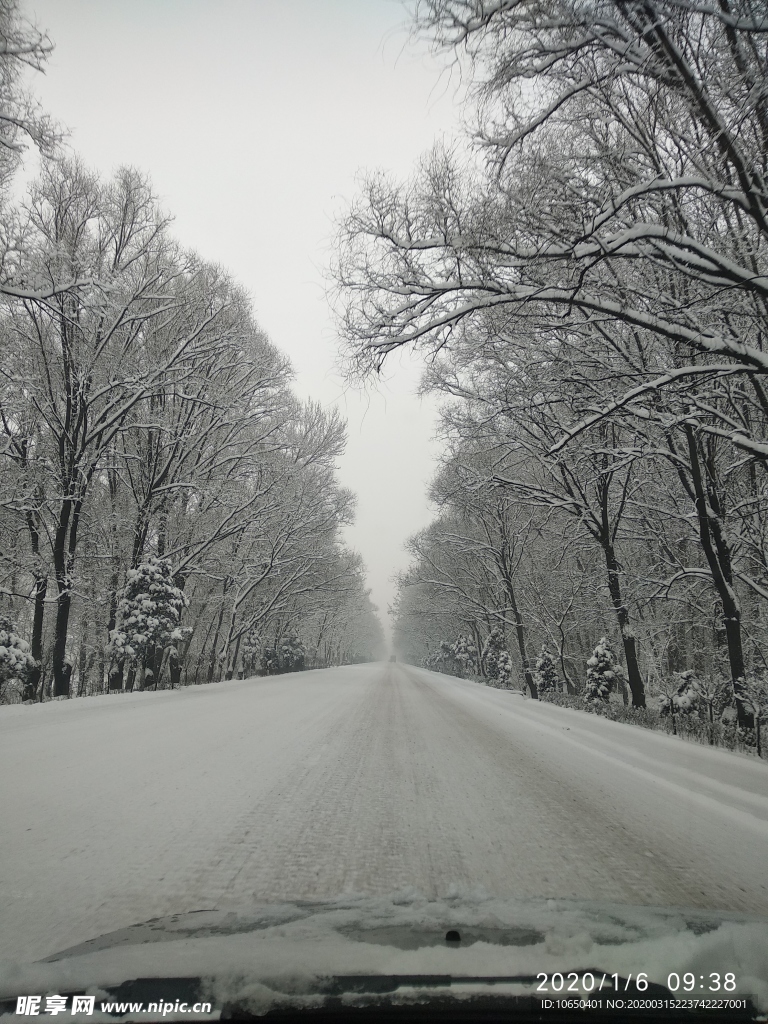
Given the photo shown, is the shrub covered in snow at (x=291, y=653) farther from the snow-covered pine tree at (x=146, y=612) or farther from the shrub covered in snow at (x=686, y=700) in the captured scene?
the shrub covered in snow at (x=686, y=700)

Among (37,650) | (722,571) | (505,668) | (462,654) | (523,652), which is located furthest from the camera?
(462,654)

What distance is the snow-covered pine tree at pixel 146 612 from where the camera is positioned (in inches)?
A: 626

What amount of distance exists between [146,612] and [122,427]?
544 centimetres

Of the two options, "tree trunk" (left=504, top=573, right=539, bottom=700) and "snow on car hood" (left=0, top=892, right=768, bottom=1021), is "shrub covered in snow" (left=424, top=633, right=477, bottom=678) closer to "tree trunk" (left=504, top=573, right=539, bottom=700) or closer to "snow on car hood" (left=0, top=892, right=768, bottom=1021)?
"tree trunk" (left=504, top=573, right=539, bottom=700)

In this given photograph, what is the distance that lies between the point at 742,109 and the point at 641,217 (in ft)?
9.58

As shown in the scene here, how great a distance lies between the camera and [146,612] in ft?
52.6

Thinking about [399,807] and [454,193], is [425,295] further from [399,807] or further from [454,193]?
[399,807]

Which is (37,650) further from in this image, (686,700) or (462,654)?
(462,654)

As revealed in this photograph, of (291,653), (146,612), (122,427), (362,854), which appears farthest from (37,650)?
(291,653)

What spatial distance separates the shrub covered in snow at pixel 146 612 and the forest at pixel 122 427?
0.04 m

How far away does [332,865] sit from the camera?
3.10 m

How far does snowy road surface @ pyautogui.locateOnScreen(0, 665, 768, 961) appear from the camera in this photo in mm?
2791

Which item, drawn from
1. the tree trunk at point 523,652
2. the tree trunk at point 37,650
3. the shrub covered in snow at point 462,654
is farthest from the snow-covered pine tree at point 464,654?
the tree trunk at point 37,650

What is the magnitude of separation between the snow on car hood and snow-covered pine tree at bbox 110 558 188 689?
15243 millimetres
